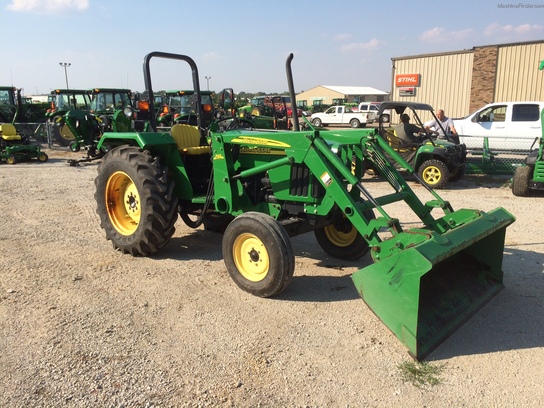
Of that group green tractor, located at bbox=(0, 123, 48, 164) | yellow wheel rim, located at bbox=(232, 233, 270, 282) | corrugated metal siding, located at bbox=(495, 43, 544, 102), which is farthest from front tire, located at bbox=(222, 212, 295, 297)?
corrugated metal siding, located at bbox=(495, 43, 544, 102)

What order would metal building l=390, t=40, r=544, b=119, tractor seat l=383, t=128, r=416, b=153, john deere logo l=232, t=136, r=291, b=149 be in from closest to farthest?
1. john deere logo l=232, t=136, r=291, b=149
2. tractor seat l=383, t=128, r=416, b=153
3. metal building l=390, t=40, r=544, b=119

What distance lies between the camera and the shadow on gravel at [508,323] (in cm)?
335

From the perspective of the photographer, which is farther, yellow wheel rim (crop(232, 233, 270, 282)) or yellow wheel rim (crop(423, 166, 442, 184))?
yellow wheel rim (crop(423, 166, 442, 184))

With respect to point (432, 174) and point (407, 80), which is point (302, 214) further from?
point (407, 80)

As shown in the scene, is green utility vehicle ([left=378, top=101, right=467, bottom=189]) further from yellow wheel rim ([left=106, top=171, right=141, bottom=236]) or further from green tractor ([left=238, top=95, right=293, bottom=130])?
yellow wheel rim ([left=106, top=171, right=141, bottom=236])

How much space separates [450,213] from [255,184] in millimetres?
1879

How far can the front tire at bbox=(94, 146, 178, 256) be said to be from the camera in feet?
15.8

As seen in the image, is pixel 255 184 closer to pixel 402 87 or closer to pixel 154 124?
pixel 154 124

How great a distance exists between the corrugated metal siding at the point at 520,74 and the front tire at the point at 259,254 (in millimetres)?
19295

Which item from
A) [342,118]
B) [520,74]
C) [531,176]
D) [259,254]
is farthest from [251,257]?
[342,118]

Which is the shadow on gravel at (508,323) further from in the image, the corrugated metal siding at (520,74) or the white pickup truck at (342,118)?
the white pickup truck at (342,118)

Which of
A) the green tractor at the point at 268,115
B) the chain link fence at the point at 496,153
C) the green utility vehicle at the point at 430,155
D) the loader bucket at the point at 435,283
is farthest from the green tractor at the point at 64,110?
the loader bucket at the point at 435,283

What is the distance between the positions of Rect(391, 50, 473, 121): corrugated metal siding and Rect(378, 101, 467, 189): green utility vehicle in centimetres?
1282

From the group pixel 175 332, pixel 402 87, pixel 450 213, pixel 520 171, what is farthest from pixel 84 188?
pixel 402 87
